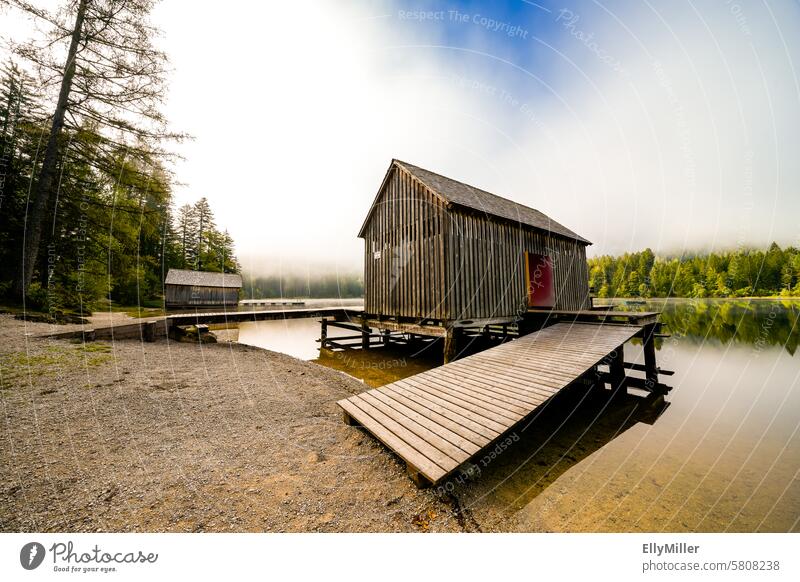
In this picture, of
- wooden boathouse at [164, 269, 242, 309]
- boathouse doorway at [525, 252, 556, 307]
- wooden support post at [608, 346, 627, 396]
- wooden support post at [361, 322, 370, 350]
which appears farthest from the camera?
wooden boathouse at [164, 269, 242, 309]

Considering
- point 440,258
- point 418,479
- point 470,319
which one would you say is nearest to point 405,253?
point 440,258

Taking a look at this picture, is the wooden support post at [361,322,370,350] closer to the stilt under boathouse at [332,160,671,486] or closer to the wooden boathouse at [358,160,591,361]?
the stilt under boathouse at [332,160,671,486]

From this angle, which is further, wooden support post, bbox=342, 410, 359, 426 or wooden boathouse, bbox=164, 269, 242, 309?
wooden boathouse, bbox=164, 269, 242, 309

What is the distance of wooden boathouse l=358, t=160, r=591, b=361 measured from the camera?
9977 mm

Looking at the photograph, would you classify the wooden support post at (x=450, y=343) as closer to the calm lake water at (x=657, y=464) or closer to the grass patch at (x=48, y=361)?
the calm lake water at (x=657, y=464)

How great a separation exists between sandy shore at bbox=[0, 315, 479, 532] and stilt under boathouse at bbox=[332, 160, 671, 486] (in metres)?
0.57

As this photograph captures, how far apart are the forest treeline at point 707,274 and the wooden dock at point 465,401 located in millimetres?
54528

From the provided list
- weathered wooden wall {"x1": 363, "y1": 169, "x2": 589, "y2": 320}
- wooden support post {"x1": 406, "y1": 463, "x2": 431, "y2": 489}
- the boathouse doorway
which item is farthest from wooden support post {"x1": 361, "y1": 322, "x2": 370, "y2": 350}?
wooden support post {"x1": 406, "y1": 463, "x2": 431, "y2": 489}

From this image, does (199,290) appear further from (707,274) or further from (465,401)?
(707,274)

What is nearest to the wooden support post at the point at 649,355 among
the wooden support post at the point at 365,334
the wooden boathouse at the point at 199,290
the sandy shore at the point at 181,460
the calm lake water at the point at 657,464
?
the calm lake water at the point at 657,464
